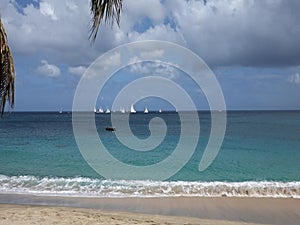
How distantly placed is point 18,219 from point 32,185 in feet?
19.2

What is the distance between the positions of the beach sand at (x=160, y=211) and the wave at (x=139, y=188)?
82cm

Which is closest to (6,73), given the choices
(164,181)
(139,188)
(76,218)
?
(76,218)

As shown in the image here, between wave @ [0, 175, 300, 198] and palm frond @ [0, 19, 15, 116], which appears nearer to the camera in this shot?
palm frond @ [0, 19, 15, 116]

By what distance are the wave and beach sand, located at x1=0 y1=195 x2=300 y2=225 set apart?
820 mm

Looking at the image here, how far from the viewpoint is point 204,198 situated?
10.0 m

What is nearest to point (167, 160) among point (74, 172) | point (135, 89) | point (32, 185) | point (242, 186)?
point (74, 172)

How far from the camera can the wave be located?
10727mm

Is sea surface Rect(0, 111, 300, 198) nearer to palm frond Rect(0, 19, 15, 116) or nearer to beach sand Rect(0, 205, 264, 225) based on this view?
beach sand Rect(0, 205, 264, 225)

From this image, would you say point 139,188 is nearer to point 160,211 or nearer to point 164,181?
point 164,181

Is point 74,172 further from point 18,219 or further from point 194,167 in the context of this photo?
point 18,219

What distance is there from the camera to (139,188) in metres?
11.7

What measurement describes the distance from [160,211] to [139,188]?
133 inches

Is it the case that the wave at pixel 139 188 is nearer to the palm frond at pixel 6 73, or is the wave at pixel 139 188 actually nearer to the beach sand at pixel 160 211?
the beach sand at pixel 160 211

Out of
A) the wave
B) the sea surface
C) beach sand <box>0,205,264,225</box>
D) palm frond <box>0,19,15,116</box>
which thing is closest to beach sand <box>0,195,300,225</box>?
beach sand <box>0,205,264,225</box>
